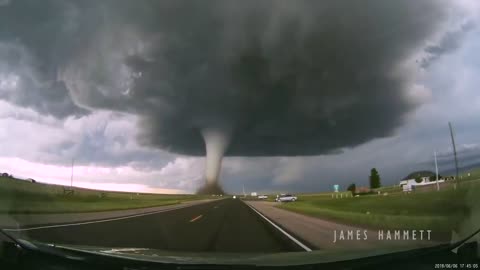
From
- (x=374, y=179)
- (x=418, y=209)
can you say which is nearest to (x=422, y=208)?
(x=418, y=209)

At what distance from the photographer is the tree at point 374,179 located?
4.66m

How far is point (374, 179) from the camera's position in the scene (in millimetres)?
4707

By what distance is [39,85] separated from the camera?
460 cm

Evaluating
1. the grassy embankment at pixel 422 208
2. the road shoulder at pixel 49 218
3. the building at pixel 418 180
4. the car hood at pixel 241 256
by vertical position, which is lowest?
the car hood at pixel 241 256

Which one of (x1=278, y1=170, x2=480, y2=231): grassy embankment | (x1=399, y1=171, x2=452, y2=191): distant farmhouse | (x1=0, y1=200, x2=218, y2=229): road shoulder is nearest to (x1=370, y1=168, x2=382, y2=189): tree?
(x1=278, y1=170, x2=480, y2=231): grassy embankment

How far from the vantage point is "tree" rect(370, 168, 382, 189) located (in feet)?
15.3

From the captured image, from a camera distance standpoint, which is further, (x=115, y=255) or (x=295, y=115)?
(x=295, y=115)

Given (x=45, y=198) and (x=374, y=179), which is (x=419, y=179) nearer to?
(x=374, y=179)

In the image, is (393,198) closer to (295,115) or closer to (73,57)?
(295,115)

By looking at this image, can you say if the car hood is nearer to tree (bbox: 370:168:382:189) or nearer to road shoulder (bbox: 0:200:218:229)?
tree (bbox: 370:168:382:189)

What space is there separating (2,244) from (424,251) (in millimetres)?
4610

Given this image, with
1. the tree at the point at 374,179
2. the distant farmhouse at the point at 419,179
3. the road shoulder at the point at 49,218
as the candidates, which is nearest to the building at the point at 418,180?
the distant farmhouse at the point at 419,179

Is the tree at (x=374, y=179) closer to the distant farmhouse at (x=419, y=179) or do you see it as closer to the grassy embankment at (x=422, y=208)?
the grassy embankment at (x=422, y=208)

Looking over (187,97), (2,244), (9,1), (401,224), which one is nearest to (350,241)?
(401,224)
